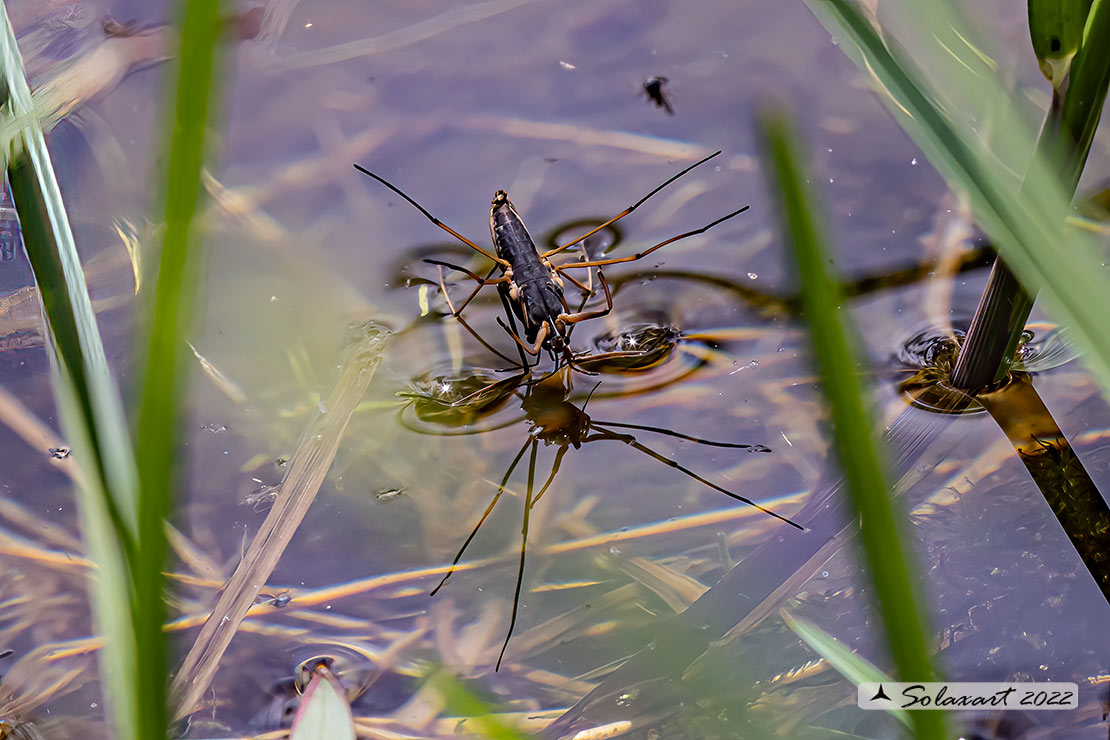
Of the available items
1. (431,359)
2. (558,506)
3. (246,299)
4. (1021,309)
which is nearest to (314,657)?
(558,506)

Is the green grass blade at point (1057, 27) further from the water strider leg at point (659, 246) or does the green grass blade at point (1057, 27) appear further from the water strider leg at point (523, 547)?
the water strider leg at point (523, 547)

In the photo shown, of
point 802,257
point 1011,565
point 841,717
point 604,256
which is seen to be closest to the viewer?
point 802,257

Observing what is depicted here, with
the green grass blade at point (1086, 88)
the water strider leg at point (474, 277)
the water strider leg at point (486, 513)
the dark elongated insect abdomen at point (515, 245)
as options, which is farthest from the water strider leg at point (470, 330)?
the green grass blade at point (1086, 88)

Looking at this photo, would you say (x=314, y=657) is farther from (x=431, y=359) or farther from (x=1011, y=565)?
(x=1011, y=565)

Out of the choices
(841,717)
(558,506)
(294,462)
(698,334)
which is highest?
(698,334)

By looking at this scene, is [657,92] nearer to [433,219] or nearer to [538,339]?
[433,219]

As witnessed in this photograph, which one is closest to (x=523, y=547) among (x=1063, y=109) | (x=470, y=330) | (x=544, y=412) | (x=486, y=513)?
(x=486, y=513)
